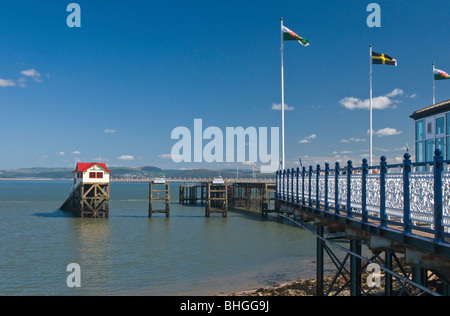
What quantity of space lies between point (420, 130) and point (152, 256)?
17086mm

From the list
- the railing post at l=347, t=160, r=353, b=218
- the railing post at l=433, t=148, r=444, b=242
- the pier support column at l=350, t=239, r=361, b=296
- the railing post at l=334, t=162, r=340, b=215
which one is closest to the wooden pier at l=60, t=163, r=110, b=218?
the railing post at l=334, t=162, r=340, b=215

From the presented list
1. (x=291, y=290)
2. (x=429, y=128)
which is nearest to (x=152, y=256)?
(x=291, y=290)

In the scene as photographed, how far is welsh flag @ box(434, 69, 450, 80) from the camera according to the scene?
2689 cm

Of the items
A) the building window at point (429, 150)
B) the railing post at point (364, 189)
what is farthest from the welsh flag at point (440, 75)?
the railing post at point (364, 189)

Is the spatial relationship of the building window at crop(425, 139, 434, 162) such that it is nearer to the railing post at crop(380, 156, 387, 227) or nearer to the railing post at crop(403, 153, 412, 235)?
the railing post at crop(380, 156, 387, 227)

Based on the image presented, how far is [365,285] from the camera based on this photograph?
1816cm

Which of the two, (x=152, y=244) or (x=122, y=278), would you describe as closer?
(x=122, y=278)

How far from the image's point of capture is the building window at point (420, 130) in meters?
18.1

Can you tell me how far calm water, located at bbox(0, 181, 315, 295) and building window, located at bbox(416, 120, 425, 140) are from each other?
8456 millimetres

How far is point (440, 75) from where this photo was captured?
2698 centimetres

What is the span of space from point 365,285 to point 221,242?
612 inches
